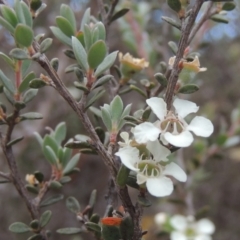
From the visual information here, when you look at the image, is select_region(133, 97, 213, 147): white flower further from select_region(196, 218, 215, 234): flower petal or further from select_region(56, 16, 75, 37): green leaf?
select_region(196, 218, 215, 234): flower petal

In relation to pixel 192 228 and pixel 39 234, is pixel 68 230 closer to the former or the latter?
pixel 39 234

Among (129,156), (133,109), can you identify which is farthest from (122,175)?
(133,109)

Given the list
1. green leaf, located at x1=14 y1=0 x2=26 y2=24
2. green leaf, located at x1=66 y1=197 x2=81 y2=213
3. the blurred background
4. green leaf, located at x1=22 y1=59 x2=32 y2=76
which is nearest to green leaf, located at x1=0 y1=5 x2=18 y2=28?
green leaf, located at x1=14 y1=0 x2=26 y2=24

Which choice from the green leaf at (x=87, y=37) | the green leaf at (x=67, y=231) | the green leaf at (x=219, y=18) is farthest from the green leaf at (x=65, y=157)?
the green leaf at (x=219, y=18)

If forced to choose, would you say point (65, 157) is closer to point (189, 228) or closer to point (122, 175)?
point (122, 175)

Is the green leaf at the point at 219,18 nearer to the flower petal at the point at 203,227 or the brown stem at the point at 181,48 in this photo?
the brown stem at the point at 181,48

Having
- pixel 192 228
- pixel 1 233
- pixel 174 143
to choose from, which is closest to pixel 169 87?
pixel 174 143
